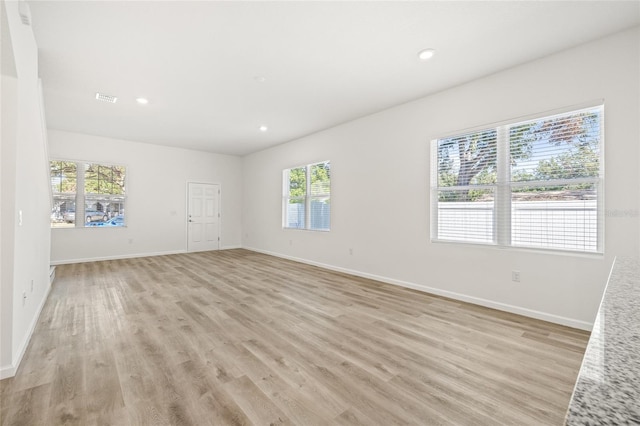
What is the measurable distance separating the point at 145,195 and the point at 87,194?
1102 millimetres

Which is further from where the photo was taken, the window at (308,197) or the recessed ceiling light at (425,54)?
the window at (308,197)

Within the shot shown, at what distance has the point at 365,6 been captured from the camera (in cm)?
232

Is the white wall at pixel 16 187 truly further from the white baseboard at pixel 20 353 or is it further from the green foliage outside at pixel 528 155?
the green foliage outside at pixel 528 155

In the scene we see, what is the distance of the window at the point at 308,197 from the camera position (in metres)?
5.77

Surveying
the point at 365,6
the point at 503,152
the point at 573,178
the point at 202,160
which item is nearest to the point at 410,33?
the point at 365,6

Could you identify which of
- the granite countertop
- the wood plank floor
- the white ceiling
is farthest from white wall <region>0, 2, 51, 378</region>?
the granite countertop

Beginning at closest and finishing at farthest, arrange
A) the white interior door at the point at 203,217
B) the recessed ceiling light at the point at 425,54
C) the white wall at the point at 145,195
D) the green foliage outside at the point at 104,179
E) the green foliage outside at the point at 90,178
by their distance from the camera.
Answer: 1. the recessed ceiling light at the point at 425,54
2. the green foliage outside at the point at 90,178
3. the white wall at the point at 145,195
4. the green foliage outside at the point at 104,179
5. the white interior door at the point at 203,217

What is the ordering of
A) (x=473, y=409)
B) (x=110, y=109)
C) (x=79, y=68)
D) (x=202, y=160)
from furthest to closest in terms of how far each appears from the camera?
(x=202, y=160)
(x=110, y=109)
(x=79, y=68)
(x=473, y=409)

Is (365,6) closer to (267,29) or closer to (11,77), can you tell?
(267,29)

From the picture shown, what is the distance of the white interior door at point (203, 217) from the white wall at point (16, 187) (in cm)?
503

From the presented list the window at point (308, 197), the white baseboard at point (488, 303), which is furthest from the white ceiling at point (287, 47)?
the white baseboard at point (488, 303)

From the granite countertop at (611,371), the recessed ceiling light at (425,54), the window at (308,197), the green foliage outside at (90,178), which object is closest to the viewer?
the granite countertop at (611,371)

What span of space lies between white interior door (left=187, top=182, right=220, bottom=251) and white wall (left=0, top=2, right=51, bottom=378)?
5032 millimetres

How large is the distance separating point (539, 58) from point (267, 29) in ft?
9.44
